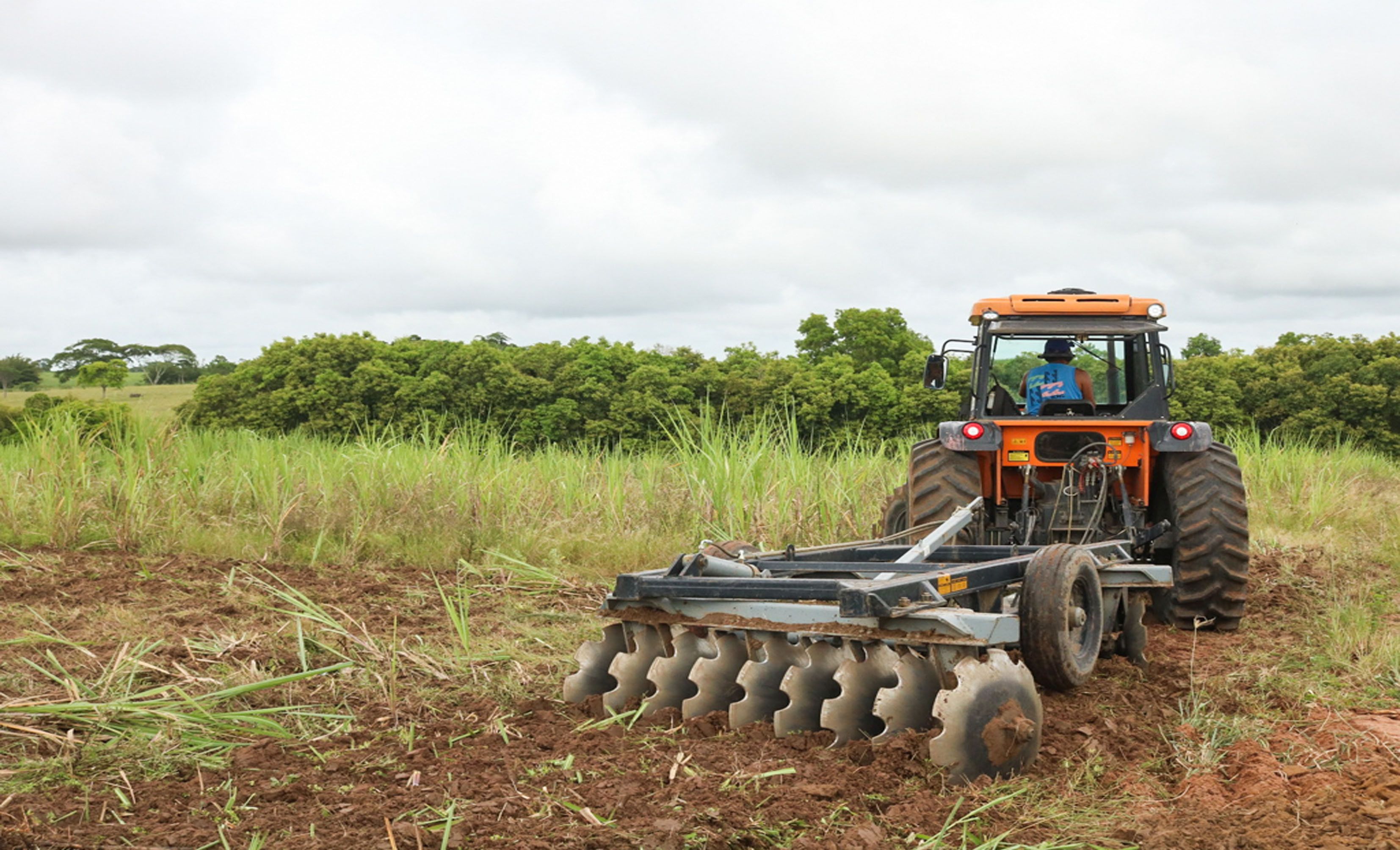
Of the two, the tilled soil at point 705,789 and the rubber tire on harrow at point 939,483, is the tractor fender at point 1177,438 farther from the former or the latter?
the tilled soil at point 705,789

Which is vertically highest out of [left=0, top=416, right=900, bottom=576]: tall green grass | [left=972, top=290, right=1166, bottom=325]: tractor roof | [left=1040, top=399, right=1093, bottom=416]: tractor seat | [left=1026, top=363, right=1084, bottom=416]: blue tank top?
[left=972, top=290, right=1166, bottom=325]: tractor roof

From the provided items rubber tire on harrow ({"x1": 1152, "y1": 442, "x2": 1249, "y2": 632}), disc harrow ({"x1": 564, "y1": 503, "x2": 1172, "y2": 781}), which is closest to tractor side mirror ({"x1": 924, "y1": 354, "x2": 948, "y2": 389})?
rubber tire on harrow ({"x1": 1152, "y1": 442, "x2": 1249, "y2": 632})

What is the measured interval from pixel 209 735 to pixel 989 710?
8.24 ft

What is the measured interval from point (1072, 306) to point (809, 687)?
389cm

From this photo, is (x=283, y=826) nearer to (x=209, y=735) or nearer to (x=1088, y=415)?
(x=209, y=735)

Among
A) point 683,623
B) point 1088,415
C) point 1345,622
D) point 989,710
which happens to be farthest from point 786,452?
point 989,710

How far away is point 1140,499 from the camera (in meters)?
6.56

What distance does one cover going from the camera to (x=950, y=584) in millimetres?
3959

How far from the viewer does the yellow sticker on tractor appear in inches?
153

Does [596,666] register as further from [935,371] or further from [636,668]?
[935,371]

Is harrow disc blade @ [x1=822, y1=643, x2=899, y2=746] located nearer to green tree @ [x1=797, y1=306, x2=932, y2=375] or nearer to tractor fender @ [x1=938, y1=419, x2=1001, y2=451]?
tractor fender @ [x1=938, y1=419, x2=1001, y2=451]

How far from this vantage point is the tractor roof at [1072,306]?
22.5 ft

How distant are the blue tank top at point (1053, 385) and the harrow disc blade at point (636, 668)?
360cm

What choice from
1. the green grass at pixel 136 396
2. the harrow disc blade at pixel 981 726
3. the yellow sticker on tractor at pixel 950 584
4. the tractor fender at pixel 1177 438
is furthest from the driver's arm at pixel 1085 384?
the green grass at pixel 136 396
